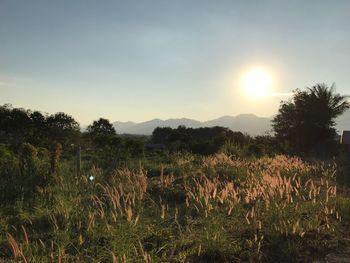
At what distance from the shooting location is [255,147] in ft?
65.3

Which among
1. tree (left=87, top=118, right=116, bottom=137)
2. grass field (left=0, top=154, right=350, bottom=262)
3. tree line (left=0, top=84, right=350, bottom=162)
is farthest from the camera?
tree (left=87, top=118, right=116, bottom=137)

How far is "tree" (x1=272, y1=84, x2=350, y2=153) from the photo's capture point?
104ft

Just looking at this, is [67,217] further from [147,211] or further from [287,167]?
[287,167]

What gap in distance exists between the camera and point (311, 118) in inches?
1248

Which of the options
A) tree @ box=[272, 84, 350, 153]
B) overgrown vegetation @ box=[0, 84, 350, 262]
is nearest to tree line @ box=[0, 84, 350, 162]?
tree @ box=[272, 84, 350, 153]

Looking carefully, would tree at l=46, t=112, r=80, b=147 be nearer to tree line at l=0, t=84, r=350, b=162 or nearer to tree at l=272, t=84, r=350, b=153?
tree line at l=0, t=84, r=350, b=162

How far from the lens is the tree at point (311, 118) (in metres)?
31.6

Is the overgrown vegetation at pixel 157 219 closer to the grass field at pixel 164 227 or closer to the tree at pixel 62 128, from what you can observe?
the grass field at pixel 164 227

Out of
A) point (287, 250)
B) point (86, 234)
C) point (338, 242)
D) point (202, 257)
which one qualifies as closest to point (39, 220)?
point (86, 234)

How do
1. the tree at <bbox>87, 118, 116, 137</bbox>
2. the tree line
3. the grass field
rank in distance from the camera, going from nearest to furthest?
the grass field < the tree line < the tree at <bbox>87, 118, 116, 137</bbox>

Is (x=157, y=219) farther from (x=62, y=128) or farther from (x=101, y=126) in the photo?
(x=101, y=126)

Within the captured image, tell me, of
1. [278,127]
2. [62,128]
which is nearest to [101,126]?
[62,128]

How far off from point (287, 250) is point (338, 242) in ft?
3.69

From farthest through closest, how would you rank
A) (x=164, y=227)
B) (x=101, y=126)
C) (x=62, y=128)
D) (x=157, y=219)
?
(x=101, y=126) → (x=62, y=128) → (x=157, y=219) → (x=164, y=227)
